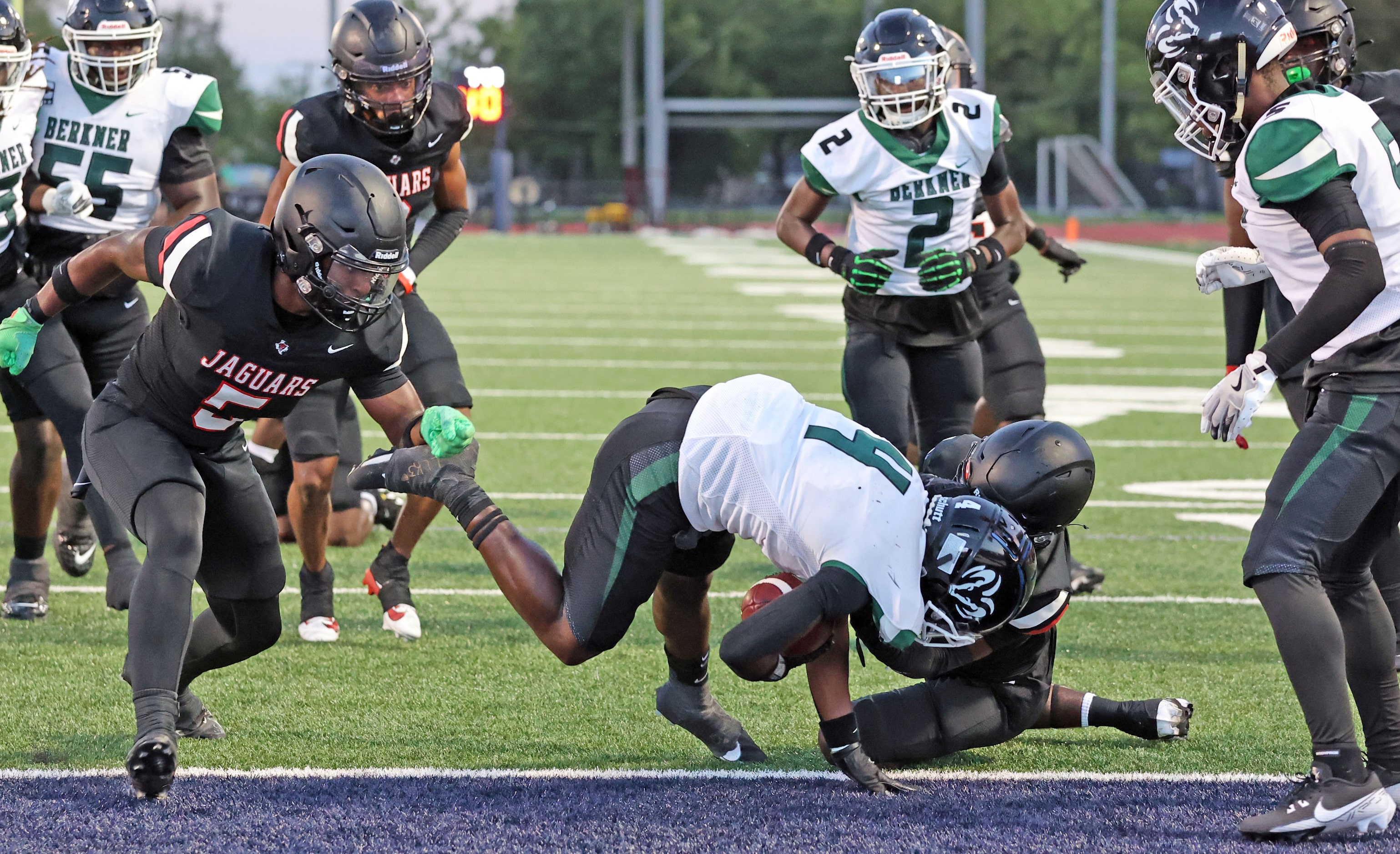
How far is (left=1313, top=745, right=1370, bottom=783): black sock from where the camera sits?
3.35 metres

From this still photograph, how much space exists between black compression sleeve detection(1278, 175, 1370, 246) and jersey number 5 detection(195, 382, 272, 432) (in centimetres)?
232

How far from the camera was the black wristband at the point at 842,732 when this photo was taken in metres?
3.60

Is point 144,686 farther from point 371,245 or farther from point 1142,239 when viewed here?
point 1142,239

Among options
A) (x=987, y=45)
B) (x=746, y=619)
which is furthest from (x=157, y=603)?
(x=987, y=45)

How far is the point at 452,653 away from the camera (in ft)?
16.2

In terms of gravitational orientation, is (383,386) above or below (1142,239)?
above

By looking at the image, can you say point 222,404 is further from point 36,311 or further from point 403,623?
point 403,623

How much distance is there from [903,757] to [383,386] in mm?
1550

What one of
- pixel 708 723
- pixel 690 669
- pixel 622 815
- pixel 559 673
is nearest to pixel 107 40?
pixel 559 673

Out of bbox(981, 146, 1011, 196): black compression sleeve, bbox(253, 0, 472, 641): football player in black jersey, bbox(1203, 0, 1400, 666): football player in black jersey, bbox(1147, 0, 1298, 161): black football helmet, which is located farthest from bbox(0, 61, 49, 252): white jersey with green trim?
bbox(1203, 0, 1400, 666): football player in black jersey

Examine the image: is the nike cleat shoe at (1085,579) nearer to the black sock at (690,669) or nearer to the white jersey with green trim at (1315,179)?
the black sock at (690,669)

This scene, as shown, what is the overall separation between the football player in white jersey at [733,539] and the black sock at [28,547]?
2.04 metres

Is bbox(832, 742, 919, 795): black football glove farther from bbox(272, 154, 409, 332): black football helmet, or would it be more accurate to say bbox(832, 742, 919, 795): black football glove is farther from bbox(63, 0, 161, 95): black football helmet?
bbox(63, 0, 161, 95): black football helmet

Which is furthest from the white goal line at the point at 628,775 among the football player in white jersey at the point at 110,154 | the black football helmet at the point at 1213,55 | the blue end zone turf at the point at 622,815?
the football player in white jersey at the point at 110,154
